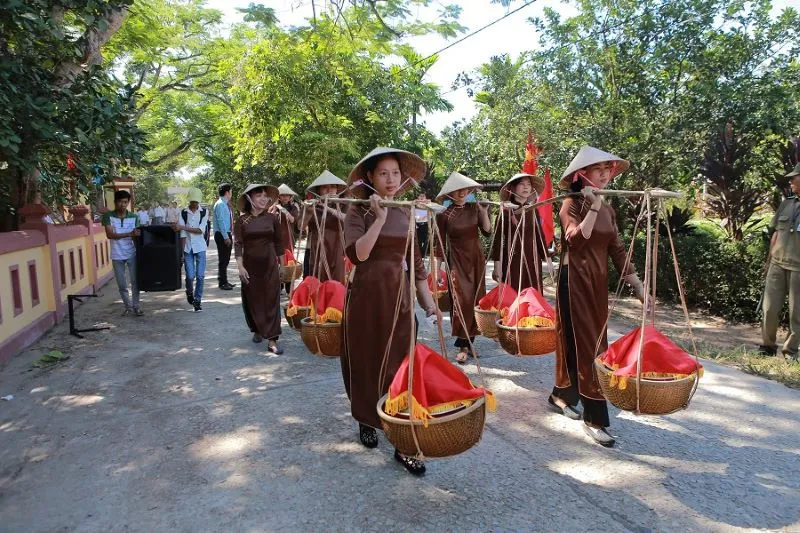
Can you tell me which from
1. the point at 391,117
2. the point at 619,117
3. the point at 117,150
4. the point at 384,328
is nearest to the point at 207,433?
the point at 384,328

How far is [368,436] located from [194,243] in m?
5.27

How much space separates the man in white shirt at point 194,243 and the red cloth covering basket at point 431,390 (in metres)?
5.90

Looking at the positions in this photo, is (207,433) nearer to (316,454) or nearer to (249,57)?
(316,454)

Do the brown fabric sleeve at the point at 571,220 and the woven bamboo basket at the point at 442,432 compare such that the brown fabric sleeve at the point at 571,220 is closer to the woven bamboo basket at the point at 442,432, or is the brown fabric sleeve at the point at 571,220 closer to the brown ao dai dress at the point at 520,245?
the brown ao dai dress at the point at 520,245

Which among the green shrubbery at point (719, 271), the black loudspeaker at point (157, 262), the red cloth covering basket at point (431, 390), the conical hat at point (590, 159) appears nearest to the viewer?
the red cloth covering basket at point (431, 390)

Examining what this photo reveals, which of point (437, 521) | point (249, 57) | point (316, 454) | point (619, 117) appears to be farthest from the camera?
point (249, 57)

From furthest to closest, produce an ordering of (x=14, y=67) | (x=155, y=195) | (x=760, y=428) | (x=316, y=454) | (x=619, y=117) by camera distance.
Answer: (x=155, y=195) → (x=619, y=117) → (x=14, y=67) → (x=760, y=428) → (x=316, y=454)

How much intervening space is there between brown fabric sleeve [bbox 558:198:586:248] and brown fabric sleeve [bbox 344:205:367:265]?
4.26 ft

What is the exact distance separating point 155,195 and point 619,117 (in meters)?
37.0

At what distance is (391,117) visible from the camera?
1163 cm

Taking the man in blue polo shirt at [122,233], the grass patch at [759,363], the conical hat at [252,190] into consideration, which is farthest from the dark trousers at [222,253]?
the grass patch at [759,363]

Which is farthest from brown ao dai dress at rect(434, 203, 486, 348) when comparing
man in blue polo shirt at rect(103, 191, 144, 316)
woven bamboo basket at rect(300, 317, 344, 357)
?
man in blue polo shirt at rect(103, 191, 144, 316)

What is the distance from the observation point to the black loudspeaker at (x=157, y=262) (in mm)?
7598

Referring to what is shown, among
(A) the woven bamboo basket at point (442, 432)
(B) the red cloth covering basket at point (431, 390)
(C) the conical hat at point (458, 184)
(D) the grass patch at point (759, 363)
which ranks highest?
(C) the conical hat at point (458, 184)
